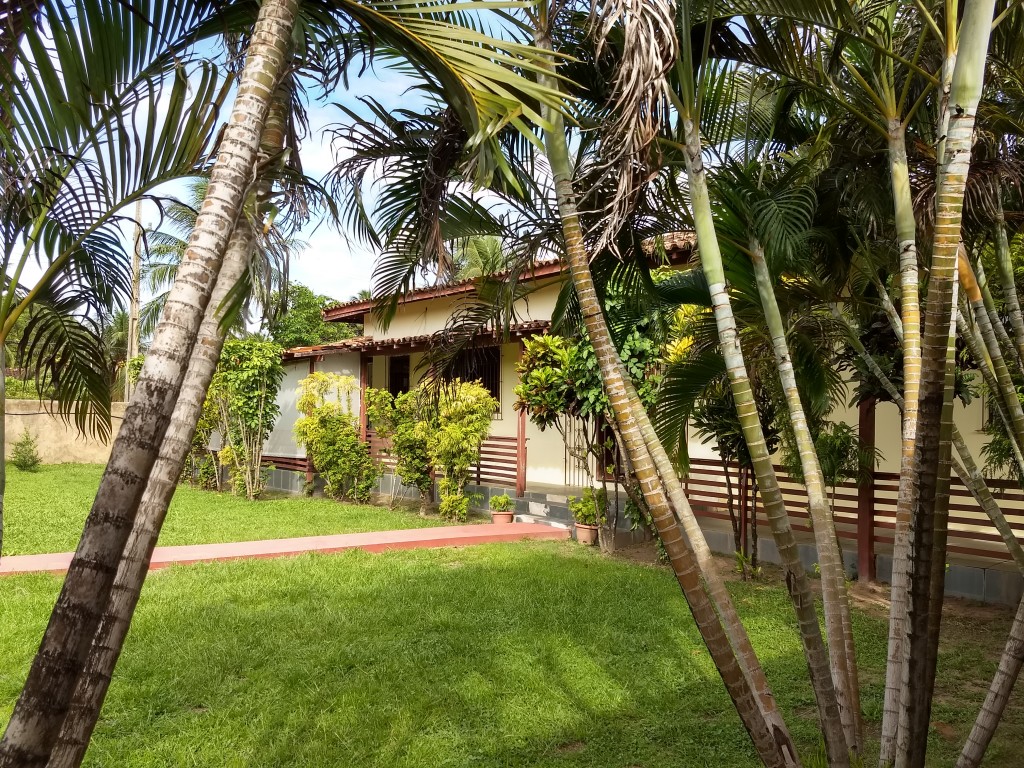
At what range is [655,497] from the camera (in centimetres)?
285

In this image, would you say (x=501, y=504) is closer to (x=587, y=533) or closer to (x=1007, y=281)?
(x=587, y=533)

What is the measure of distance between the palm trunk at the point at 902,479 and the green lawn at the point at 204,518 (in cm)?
824

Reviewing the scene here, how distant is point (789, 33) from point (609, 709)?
3.51 m

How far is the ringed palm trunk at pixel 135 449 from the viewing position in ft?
5.24

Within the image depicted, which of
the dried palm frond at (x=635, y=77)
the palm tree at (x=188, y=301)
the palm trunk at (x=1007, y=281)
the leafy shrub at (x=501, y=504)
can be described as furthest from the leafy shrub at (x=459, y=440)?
the palm tree at (x=188, y=301)

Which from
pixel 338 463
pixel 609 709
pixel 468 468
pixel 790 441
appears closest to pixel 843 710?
pixel 609 709

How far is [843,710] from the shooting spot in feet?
10.9

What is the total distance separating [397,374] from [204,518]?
585cm

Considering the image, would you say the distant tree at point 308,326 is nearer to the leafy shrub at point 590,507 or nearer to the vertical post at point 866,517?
the leafy shrub at point 590,507

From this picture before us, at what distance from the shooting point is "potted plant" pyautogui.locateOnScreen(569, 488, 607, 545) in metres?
9.59

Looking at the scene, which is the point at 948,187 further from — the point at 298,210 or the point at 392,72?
the point at 392,72

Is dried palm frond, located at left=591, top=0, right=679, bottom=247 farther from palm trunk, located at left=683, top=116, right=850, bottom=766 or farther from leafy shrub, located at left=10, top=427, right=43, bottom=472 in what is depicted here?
leafy shrub, located at left=10, top=427, right=43, bottom=472

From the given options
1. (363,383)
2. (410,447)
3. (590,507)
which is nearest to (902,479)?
(590,507)

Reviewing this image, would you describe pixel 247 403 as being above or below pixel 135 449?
above
